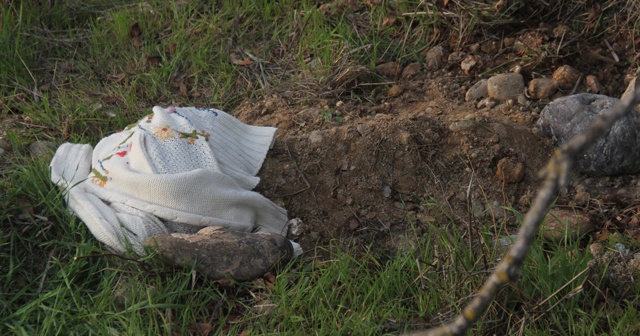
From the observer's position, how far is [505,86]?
4.33 m

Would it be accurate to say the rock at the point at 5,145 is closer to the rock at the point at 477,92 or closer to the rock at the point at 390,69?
the rock at the point at 390,69

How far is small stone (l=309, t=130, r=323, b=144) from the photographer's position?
3913 mm

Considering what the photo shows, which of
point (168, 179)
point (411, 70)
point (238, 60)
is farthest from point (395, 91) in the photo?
point (168, 179)

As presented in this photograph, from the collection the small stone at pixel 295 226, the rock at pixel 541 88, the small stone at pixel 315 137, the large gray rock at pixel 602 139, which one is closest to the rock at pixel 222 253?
the small stone at pixel 295 226

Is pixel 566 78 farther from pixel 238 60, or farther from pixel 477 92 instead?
pixel 238 60

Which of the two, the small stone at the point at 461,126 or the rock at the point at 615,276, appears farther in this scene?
the small stone at the point at 461,126

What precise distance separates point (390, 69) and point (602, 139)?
4.57 feet

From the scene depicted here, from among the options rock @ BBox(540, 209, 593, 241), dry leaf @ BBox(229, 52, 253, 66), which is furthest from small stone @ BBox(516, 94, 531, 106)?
dry leaf @ BBox(229, 52, 253, 66)

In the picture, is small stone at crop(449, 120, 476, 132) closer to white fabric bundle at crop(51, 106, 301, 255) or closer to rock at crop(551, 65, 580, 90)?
rock at crop(551, 65, 580, 90)

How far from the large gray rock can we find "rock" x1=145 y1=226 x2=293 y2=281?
61.8 inches

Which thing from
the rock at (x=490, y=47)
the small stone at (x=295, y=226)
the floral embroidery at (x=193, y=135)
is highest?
the floral embroidery at (x=193, y=135)

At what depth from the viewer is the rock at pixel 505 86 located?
4312 mm

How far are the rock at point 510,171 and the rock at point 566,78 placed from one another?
2.63ft

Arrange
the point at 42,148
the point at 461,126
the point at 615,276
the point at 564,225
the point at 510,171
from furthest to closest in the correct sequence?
the point at 42,148
the point at 461,126
the point at 510,171
the point at 564,225
the point at 615,276
